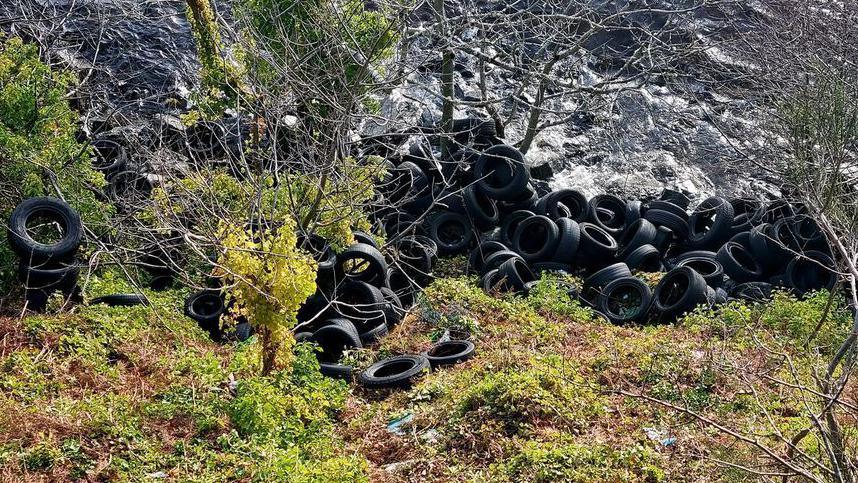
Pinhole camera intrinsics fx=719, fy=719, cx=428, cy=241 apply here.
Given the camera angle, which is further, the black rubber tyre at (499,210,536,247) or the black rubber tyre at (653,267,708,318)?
the black rubber tyre at (499,210,536,247)

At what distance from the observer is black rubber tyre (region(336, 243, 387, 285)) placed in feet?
32.0

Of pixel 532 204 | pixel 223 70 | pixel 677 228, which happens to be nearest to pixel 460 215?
pixel 532 204

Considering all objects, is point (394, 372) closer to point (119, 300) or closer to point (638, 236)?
point (119, 300)

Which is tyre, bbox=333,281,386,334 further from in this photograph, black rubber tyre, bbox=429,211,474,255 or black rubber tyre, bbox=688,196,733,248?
black rubber tyre, bbox=688,196,733,248

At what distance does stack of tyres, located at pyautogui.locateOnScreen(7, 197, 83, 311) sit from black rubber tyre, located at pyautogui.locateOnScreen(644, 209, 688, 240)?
30.7 feet

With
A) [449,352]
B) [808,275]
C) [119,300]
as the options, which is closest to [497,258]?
[449,352]

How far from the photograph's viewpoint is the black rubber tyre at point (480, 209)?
1292 cm

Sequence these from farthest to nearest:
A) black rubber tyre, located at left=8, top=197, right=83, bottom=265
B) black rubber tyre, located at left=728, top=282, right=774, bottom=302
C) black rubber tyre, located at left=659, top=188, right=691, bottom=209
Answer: black rubber tyre, located at left=659, top=188, right=691, bottom=209 < black rubber tyre, located at left=728, top=282, right=774, bottom=302 < black rubber tyre, located at left=8, top=197, right=83, bottom=265

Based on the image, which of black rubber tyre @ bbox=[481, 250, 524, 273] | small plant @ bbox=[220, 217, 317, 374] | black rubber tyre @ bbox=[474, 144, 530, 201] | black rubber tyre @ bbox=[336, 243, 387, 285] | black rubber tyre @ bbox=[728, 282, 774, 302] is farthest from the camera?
black rubber tyre @ bbox=[474, 144, 530, 201]

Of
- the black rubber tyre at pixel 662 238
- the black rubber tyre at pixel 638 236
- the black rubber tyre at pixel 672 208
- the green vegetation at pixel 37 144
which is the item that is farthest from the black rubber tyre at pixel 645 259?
the green vegetation at pixel 37 144

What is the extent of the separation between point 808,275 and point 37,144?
11.5 m

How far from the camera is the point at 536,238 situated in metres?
12.8

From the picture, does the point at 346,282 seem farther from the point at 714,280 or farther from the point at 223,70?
the point at 714,280

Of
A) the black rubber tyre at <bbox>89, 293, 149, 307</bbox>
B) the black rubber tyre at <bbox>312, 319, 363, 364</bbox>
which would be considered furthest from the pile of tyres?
the black rubber tyre at <bbox>89, 293, 149, 307</bbox>
